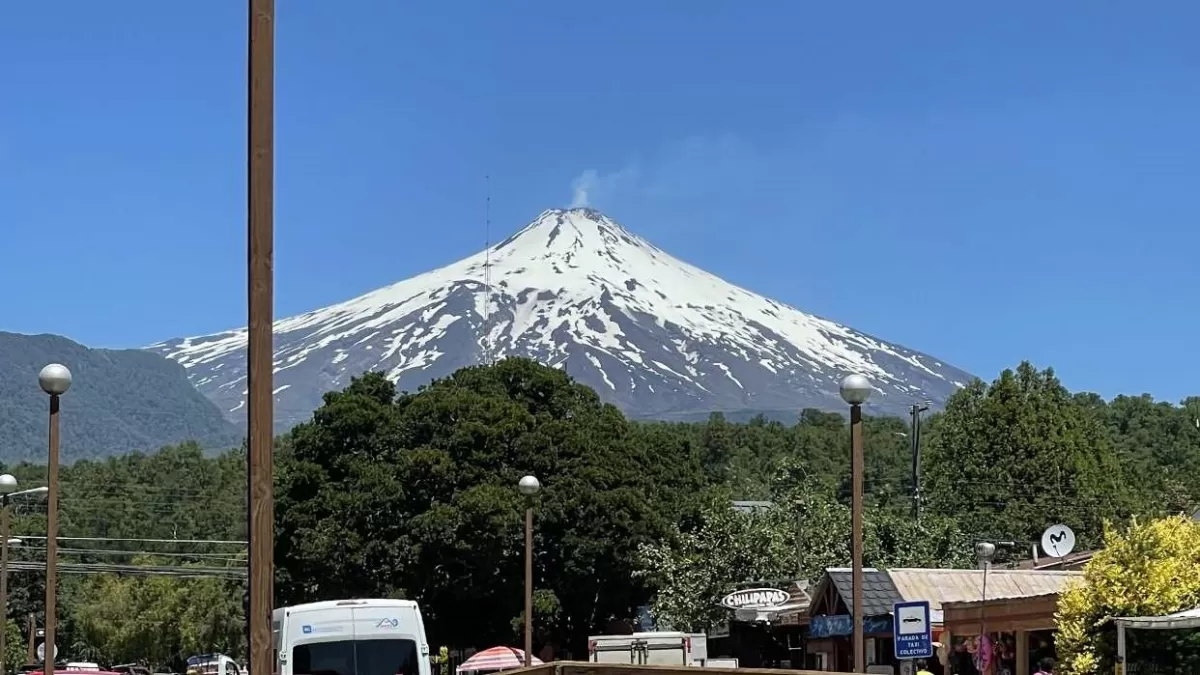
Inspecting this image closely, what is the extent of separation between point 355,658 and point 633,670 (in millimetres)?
11033

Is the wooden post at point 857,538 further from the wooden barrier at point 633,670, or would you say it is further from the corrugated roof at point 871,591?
the corrugated roof at point 871,591

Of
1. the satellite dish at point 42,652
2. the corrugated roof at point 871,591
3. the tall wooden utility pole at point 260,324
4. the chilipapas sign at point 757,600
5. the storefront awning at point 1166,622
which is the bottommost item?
the satellite dish at point 42,652

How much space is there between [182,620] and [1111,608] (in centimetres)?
7831

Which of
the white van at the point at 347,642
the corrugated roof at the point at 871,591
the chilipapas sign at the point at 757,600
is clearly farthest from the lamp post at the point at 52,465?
the chilipapas sign at the point at 757,600

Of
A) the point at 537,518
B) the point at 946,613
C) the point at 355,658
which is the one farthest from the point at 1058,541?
the point at 537,518

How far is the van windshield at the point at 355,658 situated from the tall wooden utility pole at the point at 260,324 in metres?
12.3

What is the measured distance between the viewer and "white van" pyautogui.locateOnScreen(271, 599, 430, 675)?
22875mm

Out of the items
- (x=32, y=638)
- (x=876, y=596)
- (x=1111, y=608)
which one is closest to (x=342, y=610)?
(x=1111, y=608)

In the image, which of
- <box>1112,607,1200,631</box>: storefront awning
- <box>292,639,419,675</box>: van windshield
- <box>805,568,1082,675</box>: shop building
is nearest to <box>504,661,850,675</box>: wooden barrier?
<box>1112,607,1200,631</box>: storefront awning

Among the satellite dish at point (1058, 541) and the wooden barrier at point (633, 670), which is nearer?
the wooden barrier at point (633, 670)

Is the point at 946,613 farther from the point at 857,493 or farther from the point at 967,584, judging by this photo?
the point at 857,493

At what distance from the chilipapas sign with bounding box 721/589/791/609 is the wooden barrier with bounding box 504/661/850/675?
2743 cm

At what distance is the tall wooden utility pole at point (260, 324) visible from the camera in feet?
34.9

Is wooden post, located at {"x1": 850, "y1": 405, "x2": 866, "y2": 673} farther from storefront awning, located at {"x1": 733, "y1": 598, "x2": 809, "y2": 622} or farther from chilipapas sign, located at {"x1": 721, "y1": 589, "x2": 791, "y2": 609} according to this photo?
chilipapas sign, located at {"x1": 721, "y1": 589, "x2": 791, "y2": 609}
